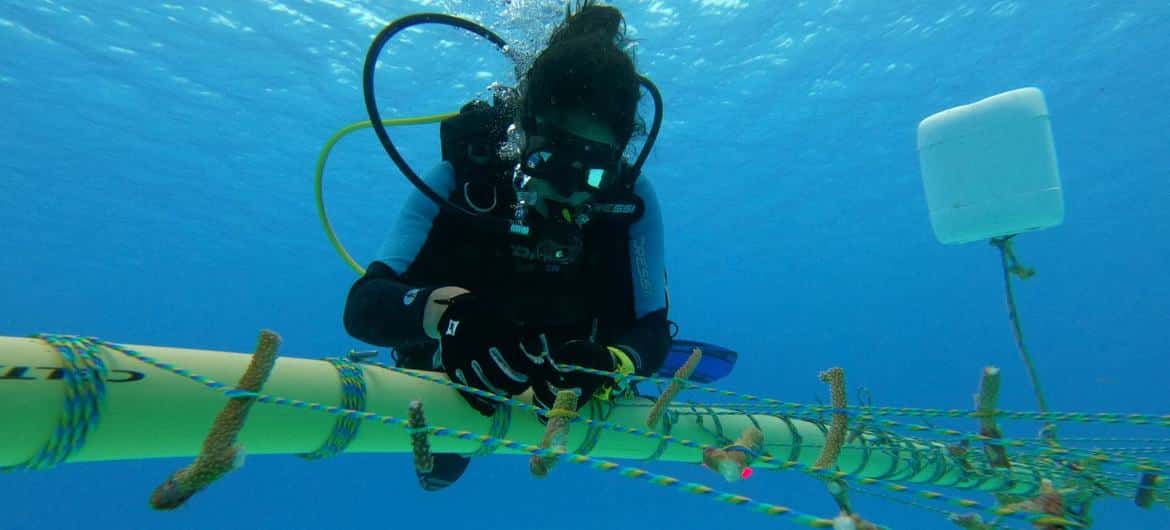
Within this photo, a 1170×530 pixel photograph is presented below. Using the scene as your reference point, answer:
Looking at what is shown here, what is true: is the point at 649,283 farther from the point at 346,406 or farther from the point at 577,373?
the point at 346,406

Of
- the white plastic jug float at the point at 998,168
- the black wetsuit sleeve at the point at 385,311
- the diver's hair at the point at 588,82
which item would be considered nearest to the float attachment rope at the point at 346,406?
the black wetsuit sleeve at the point at 385,311

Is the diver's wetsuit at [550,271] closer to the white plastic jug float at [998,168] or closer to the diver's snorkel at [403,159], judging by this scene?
the diver's snorkel at [403,159]

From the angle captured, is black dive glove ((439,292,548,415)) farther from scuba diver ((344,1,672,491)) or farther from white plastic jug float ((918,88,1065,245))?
white plastic jug float ((918,88,1065,245))

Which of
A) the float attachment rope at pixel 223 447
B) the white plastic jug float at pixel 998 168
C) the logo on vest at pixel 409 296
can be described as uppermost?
the white plastic jug float at pixel 998 168

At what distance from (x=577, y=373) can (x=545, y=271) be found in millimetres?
1269

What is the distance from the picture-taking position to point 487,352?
1.91 m

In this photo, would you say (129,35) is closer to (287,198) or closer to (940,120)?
(287,198)

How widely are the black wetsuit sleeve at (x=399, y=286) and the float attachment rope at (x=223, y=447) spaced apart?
968mm

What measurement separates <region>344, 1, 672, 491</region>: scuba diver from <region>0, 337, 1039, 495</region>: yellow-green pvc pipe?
0.15 metres

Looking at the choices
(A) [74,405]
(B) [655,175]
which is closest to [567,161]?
(A) [74,405]

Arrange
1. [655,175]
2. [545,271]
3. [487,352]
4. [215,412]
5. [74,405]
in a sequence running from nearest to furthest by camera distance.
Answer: [74,405]
[215,412]
[487,352]
[545,271]
[655,175]

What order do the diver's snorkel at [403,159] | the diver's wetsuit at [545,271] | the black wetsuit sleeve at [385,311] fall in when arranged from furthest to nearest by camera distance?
the diver's wetsuit at [545,271] < the diver's snorkel at [403,159] < the black wetsuit sleeve at [385,311]

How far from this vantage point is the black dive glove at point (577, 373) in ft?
6.58

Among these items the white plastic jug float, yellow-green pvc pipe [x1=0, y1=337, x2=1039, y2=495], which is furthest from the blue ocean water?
the white plastic jug float
